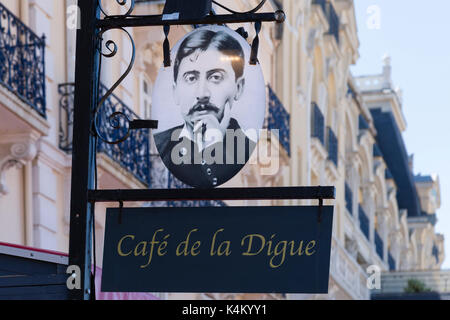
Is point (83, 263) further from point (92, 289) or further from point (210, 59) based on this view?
point (210, 59)

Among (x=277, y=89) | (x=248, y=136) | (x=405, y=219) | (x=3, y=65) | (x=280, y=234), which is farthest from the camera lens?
(x=405, y=219)

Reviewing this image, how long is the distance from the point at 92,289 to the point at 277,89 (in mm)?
21256

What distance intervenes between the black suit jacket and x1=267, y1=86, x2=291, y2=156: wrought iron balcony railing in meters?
16.3

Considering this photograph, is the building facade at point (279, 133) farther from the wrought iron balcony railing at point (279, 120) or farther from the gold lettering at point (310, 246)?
the gold lettering at point (310, 246)

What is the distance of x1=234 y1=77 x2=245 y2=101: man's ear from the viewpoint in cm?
652

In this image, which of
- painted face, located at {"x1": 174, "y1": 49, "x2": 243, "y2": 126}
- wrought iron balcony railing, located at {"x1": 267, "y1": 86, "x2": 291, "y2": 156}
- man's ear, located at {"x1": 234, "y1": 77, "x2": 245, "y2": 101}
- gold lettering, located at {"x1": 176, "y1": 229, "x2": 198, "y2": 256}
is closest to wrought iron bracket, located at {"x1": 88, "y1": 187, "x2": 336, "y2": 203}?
gold lettering, located at {"x1": 176, "y1": 229, "x2": 198, "y2": 256}

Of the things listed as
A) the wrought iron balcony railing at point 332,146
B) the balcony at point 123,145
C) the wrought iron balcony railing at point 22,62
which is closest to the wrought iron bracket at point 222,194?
the wrought iron balcony railing at point 22,62

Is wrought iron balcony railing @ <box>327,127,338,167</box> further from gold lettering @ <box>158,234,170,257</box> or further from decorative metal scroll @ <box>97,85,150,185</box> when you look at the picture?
gold lettering @ <box>158,234,170,257</box>

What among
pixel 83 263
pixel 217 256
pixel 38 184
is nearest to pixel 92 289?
pixel 83 263

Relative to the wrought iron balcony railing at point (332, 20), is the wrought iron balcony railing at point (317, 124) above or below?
below

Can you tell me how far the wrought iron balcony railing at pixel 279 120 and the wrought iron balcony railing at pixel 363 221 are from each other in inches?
681

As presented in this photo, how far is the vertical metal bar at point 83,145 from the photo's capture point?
6.20 m

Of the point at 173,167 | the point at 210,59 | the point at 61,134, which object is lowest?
the point at 173,167

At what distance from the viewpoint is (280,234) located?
6094mm
